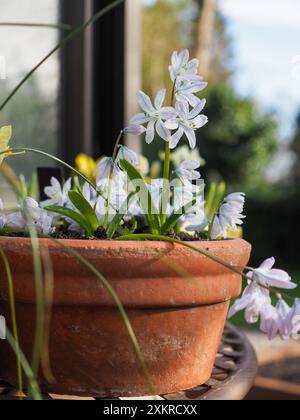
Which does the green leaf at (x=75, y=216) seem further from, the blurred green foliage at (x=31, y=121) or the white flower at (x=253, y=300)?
the blurred green foliage at (x=31, y=121)

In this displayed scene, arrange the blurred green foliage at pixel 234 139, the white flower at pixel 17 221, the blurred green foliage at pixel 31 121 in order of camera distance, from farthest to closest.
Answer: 1. the blurred green foliage at pixel 234 139
2. the blurred green foliage at pixel 31 121
3. the white flower at pixel 17 221

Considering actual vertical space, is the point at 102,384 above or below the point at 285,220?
above

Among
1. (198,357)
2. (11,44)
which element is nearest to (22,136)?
(11,44)

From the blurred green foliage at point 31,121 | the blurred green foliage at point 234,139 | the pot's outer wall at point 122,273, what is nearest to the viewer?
the pot's outer wall at point 122,273

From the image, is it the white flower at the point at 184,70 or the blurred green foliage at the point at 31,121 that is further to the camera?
the blurred green foliage at the point at 31,121

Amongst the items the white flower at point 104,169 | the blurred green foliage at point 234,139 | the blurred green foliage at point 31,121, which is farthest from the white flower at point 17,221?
the blurred green foliage at point 234,139
